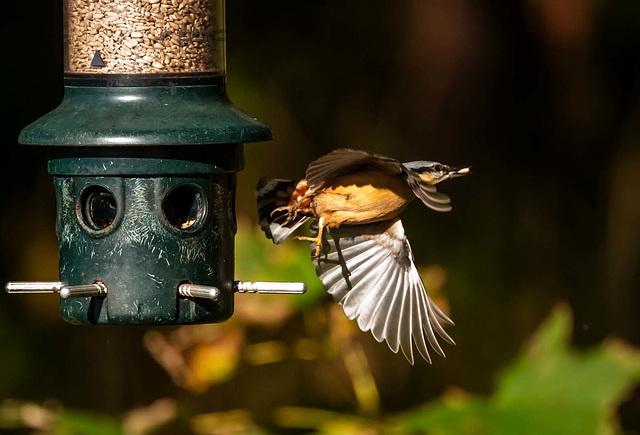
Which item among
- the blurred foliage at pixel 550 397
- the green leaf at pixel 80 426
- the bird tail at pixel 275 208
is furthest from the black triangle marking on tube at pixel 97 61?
the blurred foliage at pixel 550 397

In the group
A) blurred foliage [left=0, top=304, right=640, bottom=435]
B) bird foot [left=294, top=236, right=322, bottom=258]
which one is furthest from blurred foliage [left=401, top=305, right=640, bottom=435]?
bird foot [left=294, top=236, right=322, bottom=258]

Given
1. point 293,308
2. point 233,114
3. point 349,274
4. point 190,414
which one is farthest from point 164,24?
point 190,414

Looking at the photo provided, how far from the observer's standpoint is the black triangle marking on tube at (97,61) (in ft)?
10.1

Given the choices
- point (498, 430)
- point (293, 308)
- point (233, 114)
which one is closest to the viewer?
point (233, 114)

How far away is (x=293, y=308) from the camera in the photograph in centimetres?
477

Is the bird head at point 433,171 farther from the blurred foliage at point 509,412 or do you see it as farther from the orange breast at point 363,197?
the blurred foliage at point 509,412

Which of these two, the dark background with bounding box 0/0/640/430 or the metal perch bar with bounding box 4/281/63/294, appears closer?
the metal perch bar with bounding box 4/281/63/294

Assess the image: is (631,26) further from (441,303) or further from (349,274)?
(349,274)

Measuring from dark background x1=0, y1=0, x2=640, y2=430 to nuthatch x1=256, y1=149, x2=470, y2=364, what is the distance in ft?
8.07

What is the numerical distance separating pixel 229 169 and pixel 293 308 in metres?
1.70

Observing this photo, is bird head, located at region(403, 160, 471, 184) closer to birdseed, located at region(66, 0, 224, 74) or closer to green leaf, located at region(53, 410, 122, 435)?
birdseed, located at region(66, 0, 224, 74)

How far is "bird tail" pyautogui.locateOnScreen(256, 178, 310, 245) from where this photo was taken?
12.1 ft

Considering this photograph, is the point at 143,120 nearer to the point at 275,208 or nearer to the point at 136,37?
the point at 136,37

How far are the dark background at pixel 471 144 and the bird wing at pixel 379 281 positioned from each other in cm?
249
